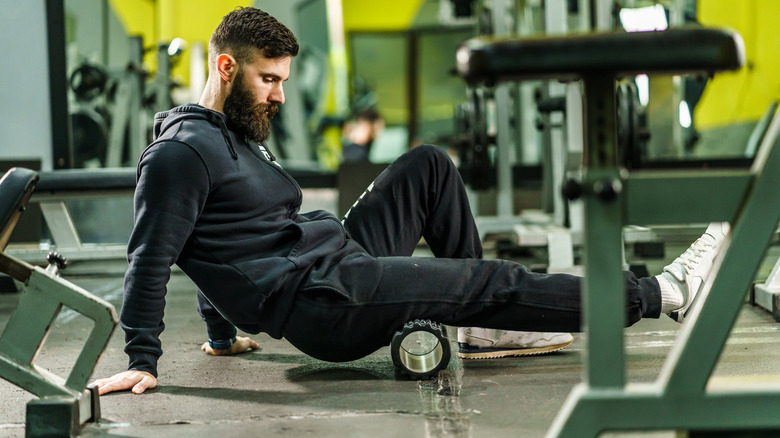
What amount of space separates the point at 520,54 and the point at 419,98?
1015 centimetres

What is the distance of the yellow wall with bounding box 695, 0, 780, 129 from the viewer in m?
5.62

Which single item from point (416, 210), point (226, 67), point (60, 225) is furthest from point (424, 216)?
point (60, 225)

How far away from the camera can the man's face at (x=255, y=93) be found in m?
1.86

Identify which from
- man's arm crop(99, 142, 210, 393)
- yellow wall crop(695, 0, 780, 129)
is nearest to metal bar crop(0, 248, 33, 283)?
man's arm crop(99, 142, 210, 393)

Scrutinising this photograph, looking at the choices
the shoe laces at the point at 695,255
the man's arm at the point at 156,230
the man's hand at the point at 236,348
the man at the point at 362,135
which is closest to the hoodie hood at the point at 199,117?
the man's arm at the point at 156,230

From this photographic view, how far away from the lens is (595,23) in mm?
3914

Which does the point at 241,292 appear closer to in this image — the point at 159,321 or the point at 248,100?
the point at 159,321

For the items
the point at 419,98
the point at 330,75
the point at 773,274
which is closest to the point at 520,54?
the point at 773,274

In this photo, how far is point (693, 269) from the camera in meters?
1.85

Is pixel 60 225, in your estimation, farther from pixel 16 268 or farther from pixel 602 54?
pixel 602 54

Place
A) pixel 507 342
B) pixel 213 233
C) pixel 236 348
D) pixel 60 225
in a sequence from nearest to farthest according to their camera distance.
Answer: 1. pixel 213 233
2. pixel 507 342
3. pixel 236 348
4. pixel 60 225

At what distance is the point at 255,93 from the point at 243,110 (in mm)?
50

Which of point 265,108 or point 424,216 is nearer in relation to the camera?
point 265,108

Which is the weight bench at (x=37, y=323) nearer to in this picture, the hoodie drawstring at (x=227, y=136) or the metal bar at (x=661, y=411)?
the hoodie drawstring at (x=227, y=136)
